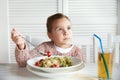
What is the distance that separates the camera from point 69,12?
92.3 inches

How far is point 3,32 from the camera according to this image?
2.36 meters

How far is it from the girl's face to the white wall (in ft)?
3.50

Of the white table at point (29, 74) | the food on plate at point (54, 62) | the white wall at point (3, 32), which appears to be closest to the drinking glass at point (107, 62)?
the white table at point (29, 74)

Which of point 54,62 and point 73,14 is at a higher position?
point 73,14

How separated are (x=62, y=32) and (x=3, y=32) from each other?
3.79ft

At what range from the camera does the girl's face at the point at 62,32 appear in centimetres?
131

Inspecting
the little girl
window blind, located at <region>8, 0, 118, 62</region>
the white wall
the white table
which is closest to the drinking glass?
the white table

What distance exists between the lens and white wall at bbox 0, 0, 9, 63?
234 centimetres

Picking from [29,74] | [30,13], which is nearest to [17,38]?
[29,74]

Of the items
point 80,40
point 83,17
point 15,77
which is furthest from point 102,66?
point 83,17

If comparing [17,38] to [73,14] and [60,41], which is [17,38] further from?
[73,14]

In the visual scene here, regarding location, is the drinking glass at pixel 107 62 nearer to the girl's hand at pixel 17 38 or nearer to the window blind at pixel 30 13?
the girl's hand at pixel 17 38

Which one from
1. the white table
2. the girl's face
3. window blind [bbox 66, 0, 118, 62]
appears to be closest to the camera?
the white table

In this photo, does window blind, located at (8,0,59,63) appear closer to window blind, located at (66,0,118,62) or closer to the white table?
window blind, located at (66,0,118,62)
